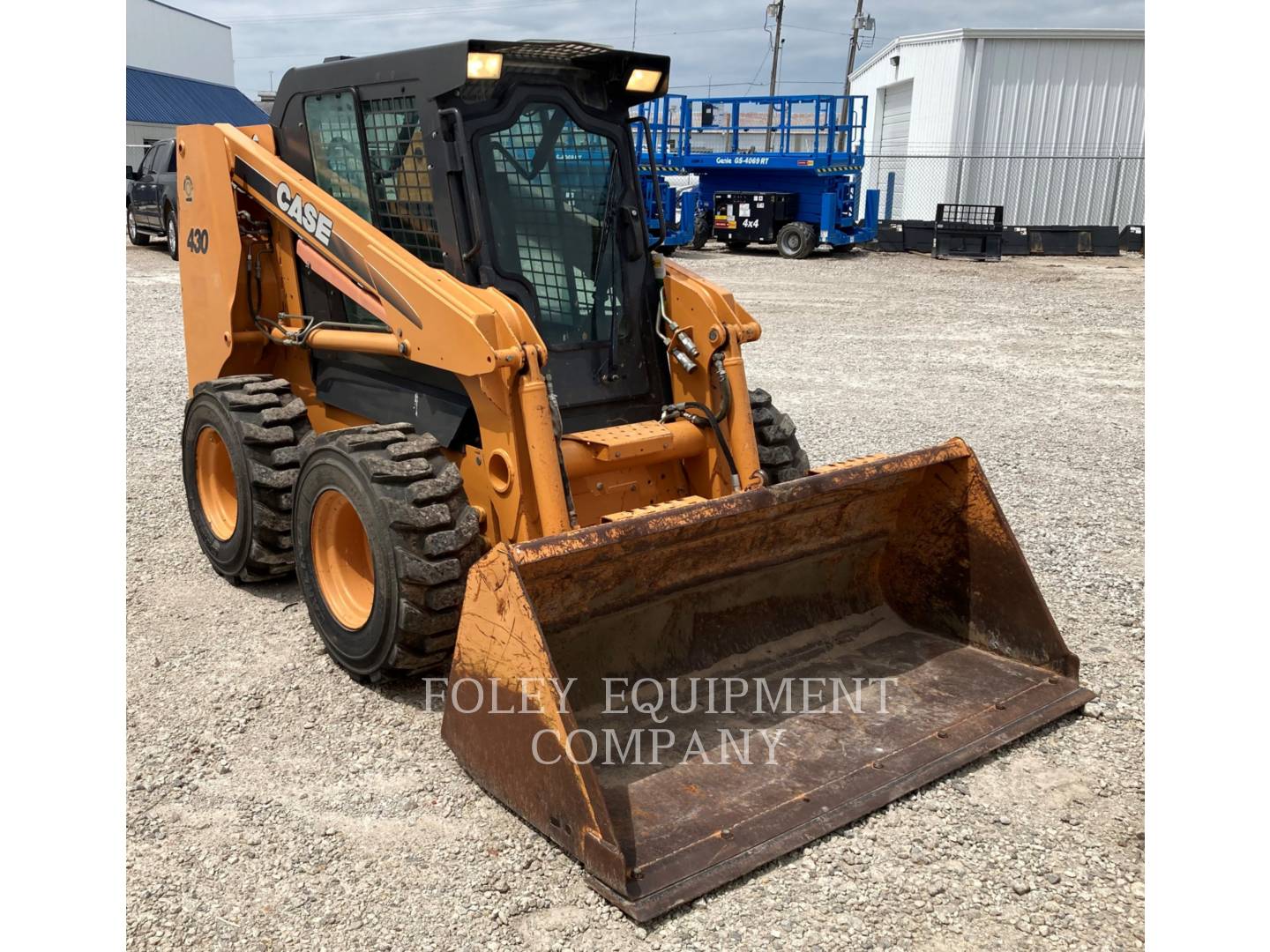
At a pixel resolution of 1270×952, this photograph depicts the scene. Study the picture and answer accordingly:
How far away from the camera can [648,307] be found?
15.8 ft

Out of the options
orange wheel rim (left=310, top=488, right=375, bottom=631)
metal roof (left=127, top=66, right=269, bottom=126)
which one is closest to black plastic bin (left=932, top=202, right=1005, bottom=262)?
orange wheel rim (left=310, top=488, right=375, bottom=631)

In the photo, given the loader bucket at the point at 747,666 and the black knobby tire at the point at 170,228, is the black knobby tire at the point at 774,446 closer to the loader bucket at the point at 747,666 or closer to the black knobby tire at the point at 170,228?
the loader bucket at the point at 747,666

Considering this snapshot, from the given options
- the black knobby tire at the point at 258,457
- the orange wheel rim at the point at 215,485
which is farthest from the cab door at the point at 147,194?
the black knobby tire at the point at 258,457

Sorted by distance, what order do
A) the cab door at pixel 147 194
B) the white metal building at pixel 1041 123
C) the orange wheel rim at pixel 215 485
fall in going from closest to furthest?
the orange wheel rim at pixel 215 485
the cab door at pixel 147 194
the white metal building at pixel 1041 123

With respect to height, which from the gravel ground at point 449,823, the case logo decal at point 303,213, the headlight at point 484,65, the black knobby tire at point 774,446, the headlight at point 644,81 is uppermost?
the headlight at point 644,81

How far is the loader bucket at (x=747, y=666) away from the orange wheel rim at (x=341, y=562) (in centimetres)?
94

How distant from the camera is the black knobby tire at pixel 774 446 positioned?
5.14 metres

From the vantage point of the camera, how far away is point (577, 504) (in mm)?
4379

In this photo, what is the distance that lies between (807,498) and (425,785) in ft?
5.67

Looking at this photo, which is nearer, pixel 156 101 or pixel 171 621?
pixel 171 621

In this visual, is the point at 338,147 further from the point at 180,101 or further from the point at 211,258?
the point at 180,101

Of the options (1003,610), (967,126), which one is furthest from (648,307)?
(967,126)

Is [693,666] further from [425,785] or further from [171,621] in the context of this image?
[171,621]

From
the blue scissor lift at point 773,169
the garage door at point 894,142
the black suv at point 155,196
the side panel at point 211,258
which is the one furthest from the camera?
the garage door at point 894,142
